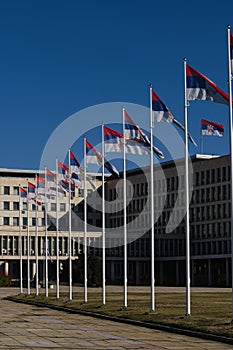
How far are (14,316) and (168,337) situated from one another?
15900 mm

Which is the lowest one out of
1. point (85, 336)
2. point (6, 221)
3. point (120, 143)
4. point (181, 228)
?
point (85, 336)

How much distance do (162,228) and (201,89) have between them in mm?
112138

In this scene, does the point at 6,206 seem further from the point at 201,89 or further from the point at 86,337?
the point at 86,337

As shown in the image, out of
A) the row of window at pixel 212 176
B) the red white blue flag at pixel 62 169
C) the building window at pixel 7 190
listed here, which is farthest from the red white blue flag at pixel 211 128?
the building window at pixel 7 190

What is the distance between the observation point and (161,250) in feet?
474

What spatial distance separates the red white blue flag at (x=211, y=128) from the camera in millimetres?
35656

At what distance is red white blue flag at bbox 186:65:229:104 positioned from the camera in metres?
32.7

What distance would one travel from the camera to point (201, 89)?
33.8 metres

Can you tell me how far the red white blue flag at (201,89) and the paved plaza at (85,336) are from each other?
31.9ft

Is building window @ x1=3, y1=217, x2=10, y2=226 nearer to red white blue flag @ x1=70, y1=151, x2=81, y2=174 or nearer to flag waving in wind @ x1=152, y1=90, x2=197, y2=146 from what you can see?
red white blue flag @ x1=70, y1=151, x2=81, y2=174

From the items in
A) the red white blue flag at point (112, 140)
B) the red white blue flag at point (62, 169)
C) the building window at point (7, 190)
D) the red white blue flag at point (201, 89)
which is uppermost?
the building window at point (7, 190)

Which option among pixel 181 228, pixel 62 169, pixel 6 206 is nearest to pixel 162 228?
pixel 181 228

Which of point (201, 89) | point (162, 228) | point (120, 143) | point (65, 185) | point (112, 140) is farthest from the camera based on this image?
point (162, 228)

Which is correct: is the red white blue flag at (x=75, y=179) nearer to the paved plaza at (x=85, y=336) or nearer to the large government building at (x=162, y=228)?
the paved plaza at (x=85, y=336)
